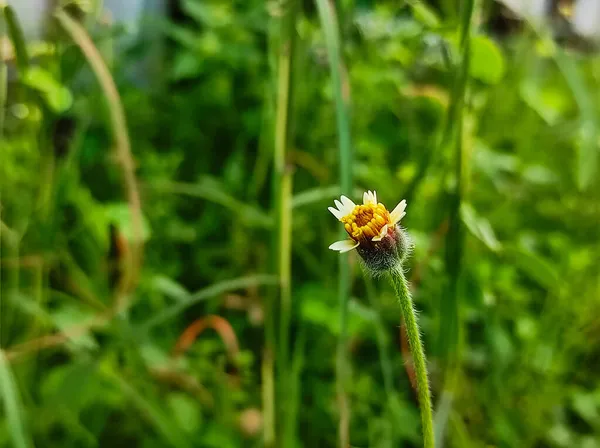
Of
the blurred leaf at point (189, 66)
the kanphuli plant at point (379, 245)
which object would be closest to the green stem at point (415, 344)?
the kanphuli plant at point (379, 245)

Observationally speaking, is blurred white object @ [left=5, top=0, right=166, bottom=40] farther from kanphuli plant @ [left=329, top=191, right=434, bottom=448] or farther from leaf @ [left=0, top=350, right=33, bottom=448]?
kanphuli plant @ [left=329, top=191, right=434, bottom=448]

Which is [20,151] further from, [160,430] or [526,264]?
[526,264]

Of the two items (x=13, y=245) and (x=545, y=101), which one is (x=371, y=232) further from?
(x=545, y=101)

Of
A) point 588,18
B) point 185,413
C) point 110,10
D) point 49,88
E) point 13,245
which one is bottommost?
point 185,413

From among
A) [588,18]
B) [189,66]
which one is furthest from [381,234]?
[588,18]

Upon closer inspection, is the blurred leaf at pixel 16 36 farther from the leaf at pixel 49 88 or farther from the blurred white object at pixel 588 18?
the blurred white object at pixel 588 18
